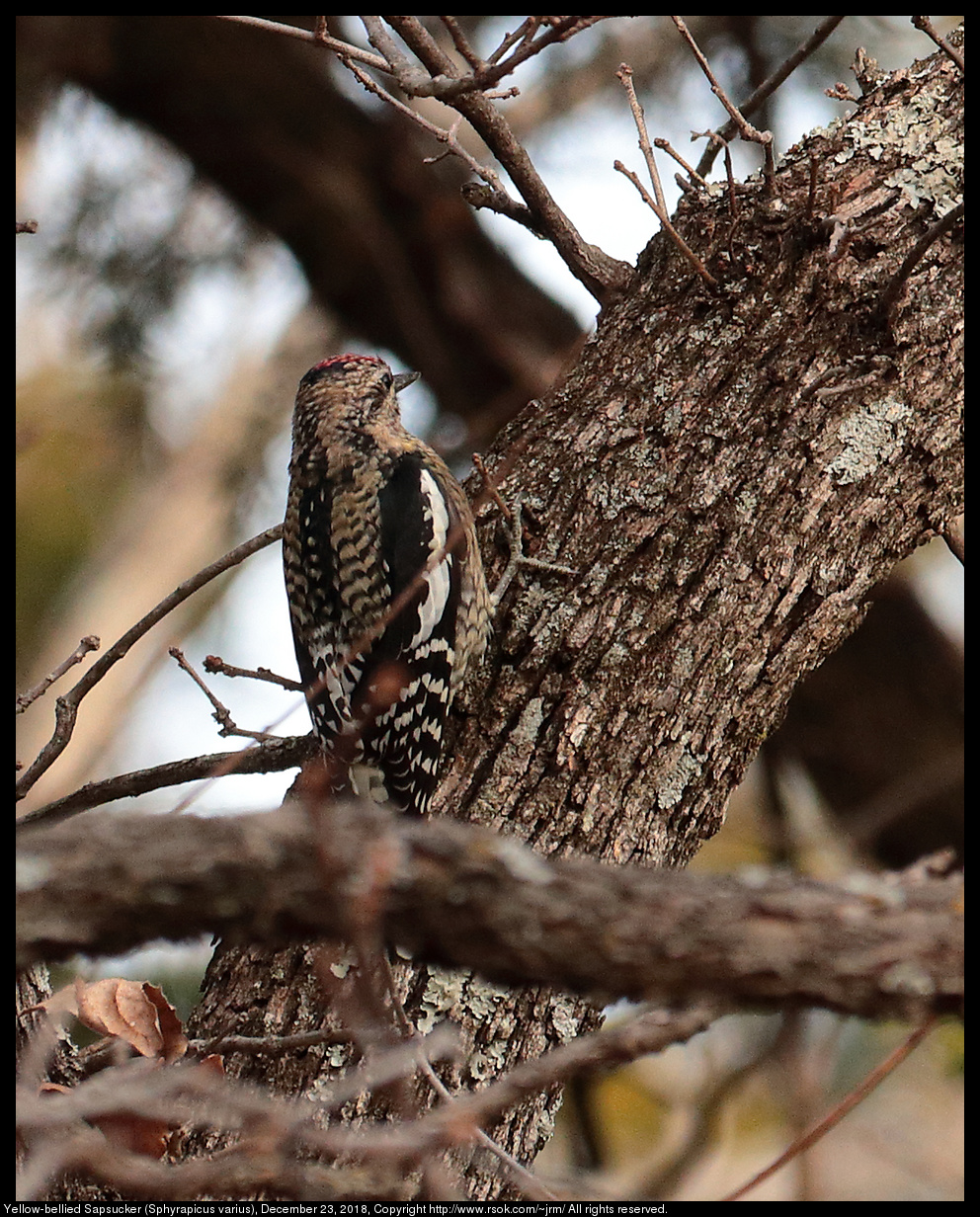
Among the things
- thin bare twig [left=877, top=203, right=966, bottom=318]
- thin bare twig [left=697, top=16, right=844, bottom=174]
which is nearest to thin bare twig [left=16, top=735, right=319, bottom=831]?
thin bare twig [left=877, top=203, right=966, bottom=318]

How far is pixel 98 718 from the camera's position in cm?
716

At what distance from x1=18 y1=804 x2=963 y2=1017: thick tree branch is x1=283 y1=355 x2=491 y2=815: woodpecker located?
1632 millimetres

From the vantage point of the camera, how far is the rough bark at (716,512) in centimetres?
265

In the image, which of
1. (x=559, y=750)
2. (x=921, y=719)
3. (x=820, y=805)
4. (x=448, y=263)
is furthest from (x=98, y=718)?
(x=559, y=750)

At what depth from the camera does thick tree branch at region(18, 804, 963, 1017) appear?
45.1 inches

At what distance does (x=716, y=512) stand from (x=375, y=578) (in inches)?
46.1

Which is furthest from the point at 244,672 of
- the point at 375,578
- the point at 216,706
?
the point at 375,578

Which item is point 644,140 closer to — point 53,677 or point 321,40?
point 321,40

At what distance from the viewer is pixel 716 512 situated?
9.04 ft

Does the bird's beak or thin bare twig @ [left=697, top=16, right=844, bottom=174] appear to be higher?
the bird's beak

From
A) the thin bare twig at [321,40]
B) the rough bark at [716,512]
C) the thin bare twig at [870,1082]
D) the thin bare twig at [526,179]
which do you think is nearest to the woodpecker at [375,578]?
the rough bark at [716,512]

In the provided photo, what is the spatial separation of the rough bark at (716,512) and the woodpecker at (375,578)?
266 millimetres

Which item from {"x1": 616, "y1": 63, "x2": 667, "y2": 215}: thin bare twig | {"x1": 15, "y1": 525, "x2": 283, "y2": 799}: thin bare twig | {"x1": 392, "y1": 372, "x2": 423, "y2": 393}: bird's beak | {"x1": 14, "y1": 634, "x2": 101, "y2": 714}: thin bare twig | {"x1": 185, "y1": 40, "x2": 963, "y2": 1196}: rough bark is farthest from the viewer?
{"x1": 392, "y1": 372, "x2": 423, "y2": 393}: bird's beak

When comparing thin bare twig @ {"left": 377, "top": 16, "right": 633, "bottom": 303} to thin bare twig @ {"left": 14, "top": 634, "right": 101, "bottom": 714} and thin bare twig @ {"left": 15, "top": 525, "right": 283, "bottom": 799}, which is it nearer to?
thin bare twig @ {"left": 15, "top": 525, "right": 283, "bottom": 799}
